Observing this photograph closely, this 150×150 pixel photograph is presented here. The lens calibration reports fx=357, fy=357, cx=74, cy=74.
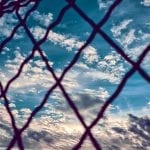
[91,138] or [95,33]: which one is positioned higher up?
[95,33]

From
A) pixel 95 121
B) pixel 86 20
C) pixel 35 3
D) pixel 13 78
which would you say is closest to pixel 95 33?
pixel 86 20

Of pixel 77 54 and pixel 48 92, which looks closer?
pixel 77 54

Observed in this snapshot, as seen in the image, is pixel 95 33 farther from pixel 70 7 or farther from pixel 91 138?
pixel 91 138

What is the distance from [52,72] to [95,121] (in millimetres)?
663

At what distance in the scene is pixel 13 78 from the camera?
362cm

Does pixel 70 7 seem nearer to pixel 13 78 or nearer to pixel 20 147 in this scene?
pixel 13 78

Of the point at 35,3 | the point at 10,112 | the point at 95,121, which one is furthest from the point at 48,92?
the point at 35,3

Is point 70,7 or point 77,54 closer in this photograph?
point 77,54

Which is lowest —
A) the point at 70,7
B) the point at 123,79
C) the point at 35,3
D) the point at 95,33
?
the point at 123,79

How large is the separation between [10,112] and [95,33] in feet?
3.55

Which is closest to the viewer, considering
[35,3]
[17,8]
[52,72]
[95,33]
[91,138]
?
[91,138]

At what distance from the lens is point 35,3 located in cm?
342

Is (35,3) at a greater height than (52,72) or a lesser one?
greater

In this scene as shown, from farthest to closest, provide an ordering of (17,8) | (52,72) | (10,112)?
Result: (17,8), (10,112), (52,72)
